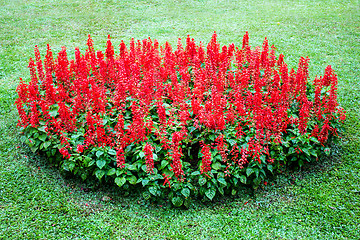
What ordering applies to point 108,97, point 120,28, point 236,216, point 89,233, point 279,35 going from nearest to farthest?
point 89,233, point 236,216, point 108,97, point 279,35, point 120,28

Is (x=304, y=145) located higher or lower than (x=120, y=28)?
lower

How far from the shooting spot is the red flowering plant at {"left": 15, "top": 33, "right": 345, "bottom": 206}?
3.69m

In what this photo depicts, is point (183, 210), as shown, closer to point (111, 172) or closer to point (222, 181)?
point (222, 181)

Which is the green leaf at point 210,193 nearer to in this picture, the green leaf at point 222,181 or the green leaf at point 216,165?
the green leaf at point 222,181

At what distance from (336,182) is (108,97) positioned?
3.47 metres

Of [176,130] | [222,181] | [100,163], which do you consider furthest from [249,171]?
[100,163]

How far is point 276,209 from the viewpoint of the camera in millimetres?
3680

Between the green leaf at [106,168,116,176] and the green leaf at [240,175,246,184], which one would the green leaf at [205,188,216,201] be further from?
the green leaf at [106,168,116,176]

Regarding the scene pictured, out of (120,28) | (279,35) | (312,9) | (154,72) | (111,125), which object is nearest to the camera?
(111,125)

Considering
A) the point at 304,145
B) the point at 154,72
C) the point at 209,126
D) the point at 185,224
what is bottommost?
the point at 185,224

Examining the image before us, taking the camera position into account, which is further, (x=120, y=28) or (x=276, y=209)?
(x=120, y=28)

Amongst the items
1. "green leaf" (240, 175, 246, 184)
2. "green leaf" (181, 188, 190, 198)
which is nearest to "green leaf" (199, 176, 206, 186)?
"green leaf" (181, 188, 190, 198)

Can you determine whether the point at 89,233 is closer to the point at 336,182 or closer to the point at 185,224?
the point at 185,224

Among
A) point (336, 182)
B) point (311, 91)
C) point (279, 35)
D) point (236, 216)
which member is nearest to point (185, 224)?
point (236, 216)
